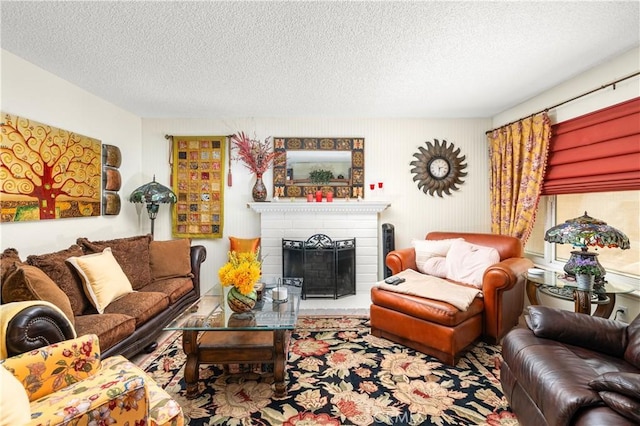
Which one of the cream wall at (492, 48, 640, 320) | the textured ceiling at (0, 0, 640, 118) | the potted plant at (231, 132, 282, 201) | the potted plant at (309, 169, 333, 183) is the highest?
the textured ceiling at (0, 0, 640, 118)

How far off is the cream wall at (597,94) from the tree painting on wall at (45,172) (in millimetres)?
4766

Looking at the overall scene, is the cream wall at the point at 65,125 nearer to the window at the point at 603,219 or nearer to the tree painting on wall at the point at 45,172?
the tree painting on wall at the point at 45,172

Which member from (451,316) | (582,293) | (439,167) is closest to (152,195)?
(451,316)

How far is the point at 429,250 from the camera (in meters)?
3.21

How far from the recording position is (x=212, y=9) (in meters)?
1.74

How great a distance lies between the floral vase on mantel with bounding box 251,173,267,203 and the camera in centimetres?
380

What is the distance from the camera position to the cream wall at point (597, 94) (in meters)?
2.21

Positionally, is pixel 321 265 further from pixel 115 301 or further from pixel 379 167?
pixel 115 301

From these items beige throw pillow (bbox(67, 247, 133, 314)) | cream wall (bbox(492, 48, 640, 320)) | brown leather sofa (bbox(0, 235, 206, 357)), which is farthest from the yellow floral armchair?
cream wall (bbox(492, 48, 640, 320))

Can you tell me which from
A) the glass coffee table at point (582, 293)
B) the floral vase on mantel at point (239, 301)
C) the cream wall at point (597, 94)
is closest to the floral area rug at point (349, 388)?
the floral vase on mantel at point (239, 301)

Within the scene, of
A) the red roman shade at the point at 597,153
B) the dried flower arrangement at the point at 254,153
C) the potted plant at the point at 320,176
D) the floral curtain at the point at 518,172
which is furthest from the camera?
the potted plant at the point at 320,176

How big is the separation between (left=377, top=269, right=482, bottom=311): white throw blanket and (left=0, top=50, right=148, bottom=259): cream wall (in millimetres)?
3058

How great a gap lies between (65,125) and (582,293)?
4579 mm

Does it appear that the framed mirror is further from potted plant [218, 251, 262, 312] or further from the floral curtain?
potted plant [218, 251, 262, 312]
